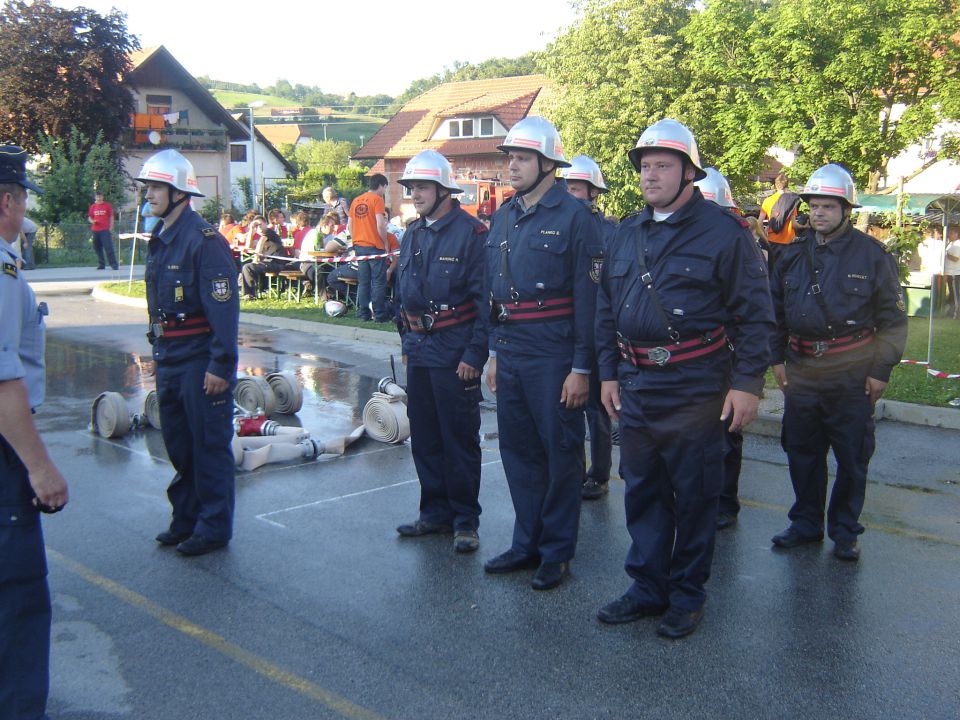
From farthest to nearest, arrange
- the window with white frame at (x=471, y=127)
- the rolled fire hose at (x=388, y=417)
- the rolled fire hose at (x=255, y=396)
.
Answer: the window with white frame at (x=471, y=127) < the rolled fire hose at (x=255, y=396) < the rolled fire hose at (x=388, y=417)

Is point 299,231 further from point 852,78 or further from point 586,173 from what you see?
point 852,78

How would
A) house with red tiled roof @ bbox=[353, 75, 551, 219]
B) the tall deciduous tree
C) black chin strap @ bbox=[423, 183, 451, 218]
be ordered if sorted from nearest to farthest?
1. black chin strap @ bbox=[423, 183, 451, 218]
2. the tall deciduous tree
3. house with red tiled roof @ bbox=[353, 75, 551, 219]

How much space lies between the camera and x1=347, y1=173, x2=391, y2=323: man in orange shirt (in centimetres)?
1521

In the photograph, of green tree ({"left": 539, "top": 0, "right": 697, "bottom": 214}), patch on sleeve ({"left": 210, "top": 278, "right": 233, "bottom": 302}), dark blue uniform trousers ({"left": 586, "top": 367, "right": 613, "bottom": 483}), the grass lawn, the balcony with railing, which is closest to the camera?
patch on sleeve ({"left": 210, "top": 278, "right": 233, "bottom": 302})

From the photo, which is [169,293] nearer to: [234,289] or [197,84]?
[234,289]

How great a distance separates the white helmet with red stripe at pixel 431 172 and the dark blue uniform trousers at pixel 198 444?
1617 millimetres

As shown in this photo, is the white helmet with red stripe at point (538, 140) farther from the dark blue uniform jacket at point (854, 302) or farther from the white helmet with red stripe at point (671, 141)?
the dark blue uniform jacket at point (854, 302)

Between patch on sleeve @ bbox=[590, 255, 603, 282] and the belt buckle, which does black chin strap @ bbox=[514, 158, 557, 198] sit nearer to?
patch on sleeve @ bbox=[590, 255, 603, 282]

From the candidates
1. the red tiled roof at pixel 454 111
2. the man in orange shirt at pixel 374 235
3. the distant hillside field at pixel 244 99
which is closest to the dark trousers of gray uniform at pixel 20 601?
the man in orange shirt at pixel 374 235

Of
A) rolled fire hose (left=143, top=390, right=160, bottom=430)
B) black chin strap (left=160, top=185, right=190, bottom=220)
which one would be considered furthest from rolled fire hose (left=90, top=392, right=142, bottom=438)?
black chin strap (left=160, top=185, right=190, bottom=220)

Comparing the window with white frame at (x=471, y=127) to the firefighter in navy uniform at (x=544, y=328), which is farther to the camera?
the window with white frame at (x=471, y=127)

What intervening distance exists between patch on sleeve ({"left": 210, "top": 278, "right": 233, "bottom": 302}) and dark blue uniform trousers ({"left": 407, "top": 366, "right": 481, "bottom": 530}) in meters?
1.19

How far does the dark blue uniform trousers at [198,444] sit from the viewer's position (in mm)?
5750

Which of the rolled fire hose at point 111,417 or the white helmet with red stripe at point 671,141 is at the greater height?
the white helmet with red stripe at point 671,141
